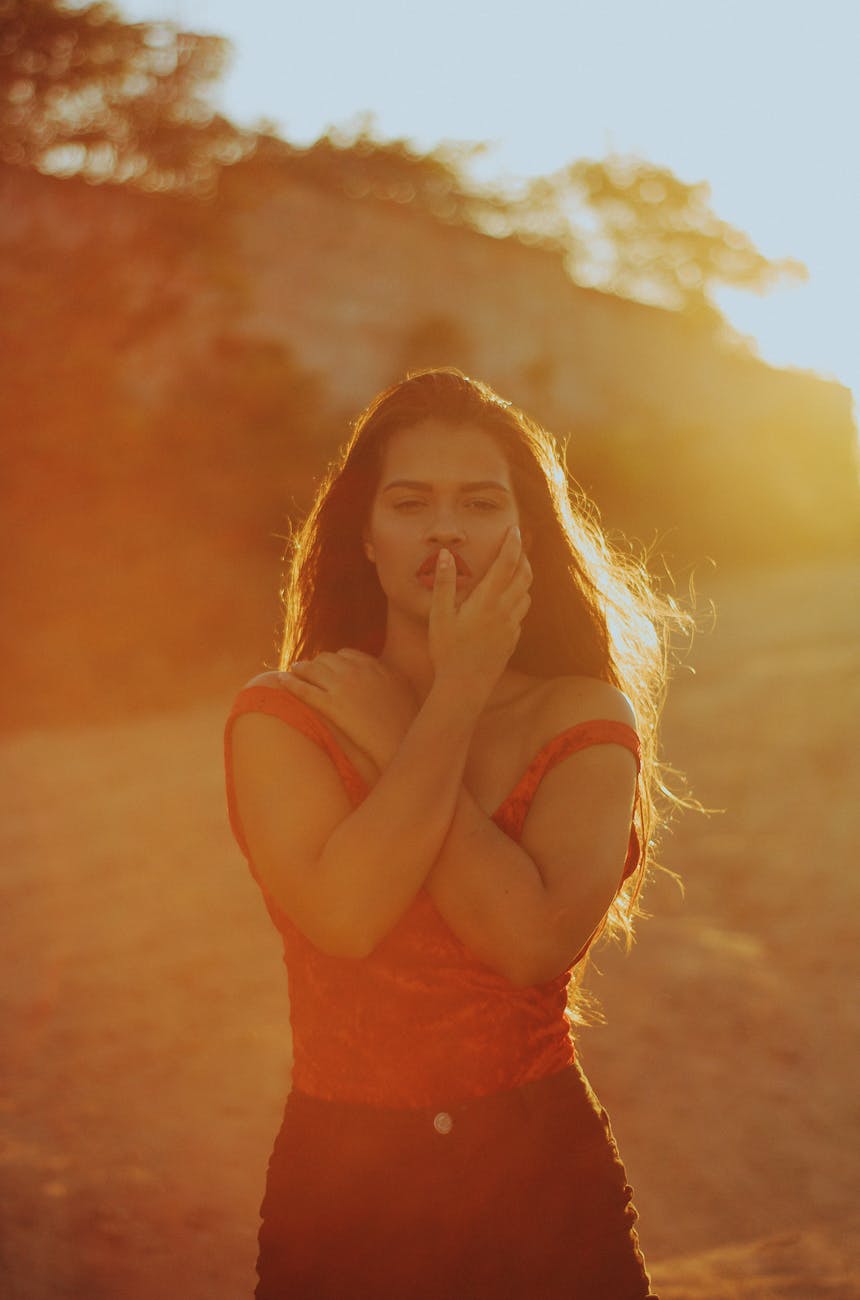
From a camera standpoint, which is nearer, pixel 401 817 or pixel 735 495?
pixel 401 817

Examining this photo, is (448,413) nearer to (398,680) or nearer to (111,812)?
(398,680)

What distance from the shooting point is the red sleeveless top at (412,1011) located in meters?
1.98

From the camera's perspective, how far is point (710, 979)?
6492 mm

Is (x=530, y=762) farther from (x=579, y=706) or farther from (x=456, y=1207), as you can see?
(x=456, y=1207)

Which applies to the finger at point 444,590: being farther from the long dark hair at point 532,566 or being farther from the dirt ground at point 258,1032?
the dirt ground at point 258,1032

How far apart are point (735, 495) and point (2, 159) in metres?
11.4

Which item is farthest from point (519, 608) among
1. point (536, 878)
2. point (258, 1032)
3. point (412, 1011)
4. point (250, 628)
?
point (250, 628)

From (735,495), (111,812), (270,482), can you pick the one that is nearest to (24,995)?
(111,812)

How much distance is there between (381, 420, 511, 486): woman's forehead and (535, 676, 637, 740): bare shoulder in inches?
14.4

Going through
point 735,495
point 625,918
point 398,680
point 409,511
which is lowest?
point 625,918

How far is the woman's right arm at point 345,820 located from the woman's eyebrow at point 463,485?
389mm

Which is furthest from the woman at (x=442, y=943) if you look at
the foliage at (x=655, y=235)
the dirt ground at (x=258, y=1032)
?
the foliage at (x=655, y=235)

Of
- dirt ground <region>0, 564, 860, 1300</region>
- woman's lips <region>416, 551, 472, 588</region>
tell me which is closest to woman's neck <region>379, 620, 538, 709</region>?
woman's lips <region>416, 551, 472, 588</region>

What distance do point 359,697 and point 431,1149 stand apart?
68cm
